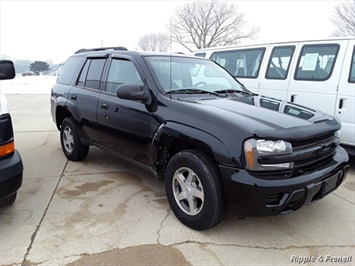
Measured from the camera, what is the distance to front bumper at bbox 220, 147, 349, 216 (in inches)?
92.7

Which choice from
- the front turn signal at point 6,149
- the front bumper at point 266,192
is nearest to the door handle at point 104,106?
the front turn signal at point 6,149

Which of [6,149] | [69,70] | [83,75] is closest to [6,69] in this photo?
[6,149]

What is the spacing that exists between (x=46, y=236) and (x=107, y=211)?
665 mm

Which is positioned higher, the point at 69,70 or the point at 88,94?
the point at 69,70

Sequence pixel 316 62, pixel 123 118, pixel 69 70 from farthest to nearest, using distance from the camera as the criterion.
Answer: pixel 316 62 < pixel 69 70 < pixel 123 118

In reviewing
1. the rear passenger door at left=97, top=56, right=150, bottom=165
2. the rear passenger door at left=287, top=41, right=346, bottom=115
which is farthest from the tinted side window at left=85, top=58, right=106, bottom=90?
the rear passenger door at left=287, top=41, right=346, bottom=115

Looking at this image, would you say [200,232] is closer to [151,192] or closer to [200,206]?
[200,206]

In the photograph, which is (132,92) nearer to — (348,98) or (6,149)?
(6,149)

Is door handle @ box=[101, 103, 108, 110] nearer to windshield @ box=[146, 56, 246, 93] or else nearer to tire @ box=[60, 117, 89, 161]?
windshield @ box=[146, 56, 246, 93]

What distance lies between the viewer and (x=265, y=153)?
7.79 ft

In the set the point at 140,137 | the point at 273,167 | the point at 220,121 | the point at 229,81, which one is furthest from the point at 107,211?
the point at 229,81

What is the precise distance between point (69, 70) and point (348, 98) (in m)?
4.39

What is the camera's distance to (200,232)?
9.22 feet

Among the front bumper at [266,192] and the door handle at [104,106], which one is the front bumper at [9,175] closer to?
the door handle at [104,106]
